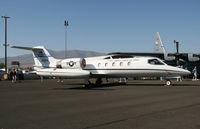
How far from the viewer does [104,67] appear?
2186 cm

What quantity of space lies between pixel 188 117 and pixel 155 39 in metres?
40.9

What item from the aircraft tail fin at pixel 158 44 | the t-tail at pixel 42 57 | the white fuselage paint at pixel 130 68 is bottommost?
the white fuselage paint at pixel 130 68

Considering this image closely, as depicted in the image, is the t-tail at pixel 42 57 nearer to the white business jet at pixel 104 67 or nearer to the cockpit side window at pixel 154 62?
the white business jet at pixel 104 67

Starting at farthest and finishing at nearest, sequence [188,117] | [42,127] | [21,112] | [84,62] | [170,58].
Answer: [170,58], [84,62], [21,112], [188,117], [42,127]

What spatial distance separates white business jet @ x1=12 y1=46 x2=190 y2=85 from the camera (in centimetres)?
1911

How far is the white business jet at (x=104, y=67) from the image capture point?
1911 cm

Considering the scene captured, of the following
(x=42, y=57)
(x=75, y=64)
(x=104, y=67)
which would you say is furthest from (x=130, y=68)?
(x=42, y=57)

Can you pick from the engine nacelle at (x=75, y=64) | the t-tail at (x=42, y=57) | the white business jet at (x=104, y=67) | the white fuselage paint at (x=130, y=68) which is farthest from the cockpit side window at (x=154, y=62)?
the t-tail at (x=42, y=57)

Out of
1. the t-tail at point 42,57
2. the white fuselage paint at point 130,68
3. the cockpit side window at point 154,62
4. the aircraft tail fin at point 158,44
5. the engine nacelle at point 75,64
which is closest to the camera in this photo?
the white fuselage paint at point 130,68

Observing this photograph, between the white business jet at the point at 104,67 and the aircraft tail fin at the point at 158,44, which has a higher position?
the aircraft tail fin at the point at 158,44

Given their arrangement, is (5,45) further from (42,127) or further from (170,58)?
(42,127)

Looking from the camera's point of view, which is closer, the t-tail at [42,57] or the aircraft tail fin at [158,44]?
the t-tail at [42,57]

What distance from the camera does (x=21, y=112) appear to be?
762cm

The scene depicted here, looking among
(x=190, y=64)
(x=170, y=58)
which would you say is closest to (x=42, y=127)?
(x=170, y=58)
